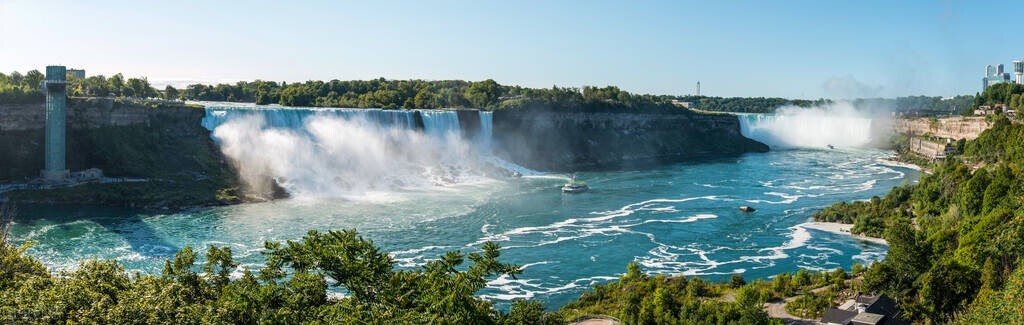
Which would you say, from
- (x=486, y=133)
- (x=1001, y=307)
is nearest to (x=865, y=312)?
(x=1001, y=307)

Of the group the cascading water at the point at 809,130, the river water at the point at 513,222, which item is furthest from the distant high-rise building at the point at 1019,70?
the river water at the point at 513,222

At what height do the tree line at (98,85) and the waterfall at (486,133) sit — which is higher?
the tree line at (98,85)

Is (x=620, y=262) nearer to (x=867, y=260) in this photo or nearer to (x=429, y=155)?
(x=867, y=260)

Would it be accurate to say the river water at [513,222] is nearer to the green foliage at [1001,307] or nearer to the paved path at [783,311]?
the paved path at [783,311]

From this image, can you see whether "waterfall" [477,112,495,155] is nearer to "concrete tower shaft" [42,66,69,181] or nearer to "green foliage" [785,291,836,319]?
"concrete tower shaft" [42,66,69,181]

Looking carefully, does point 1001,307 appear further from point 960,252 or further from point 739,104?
point 739,104

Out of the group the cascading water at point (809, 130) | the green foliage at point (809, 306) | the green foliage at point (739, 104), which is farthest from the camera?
the green foliage at point (739, 104)
